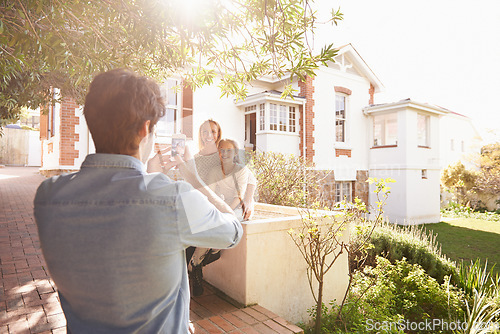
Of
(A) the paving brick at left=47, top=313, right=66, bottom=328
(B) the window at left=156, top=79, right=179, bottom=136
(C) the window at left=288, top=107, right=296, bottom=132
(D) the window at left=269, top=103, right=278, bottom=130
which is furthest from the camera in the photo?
(C) the window at left=288, top=107, right=296, bottom=132

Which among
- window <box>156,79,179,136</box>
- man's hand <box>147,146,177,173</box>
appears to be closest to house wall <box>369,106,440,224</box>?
window <box>156,79,179,136</box>

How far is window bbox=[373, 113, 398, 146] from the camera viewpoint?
1797 cm

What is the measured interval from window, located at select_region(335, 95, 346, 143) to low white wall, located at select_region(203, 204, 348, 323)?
11.4 m

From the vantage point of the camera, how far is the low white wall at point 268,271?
3037mm

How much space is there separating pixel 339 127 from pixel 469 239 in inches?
264

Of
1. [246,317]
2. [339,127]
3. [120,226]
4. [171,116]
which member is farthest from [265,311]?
[339,127]

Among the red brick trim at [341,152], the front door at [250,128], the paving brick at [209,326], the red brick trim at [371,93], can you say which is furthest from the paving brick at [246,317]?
the red brick trim at [371,93]

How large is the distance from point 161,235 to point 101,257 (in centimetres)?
19

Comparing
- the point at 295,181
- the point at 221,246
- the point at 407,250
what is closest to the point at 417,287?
the point at 407,250

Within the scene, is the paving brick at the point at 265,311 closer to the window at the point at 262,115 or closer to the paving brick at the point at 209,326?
the paving brick at the point at 209,326

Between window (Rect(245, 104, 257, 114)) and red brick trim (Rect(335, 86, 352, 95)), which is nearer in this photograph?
window (Rect(245, 104, 257, 114))

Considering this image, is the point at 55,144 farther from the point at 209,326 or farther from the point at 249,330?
the point at 249,330

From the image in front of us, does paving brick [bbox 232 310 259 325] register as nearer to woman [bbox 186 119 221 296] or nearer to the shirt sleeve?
woman [bbox 186 119 221 296]

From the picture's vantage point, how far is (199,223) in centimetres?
101
